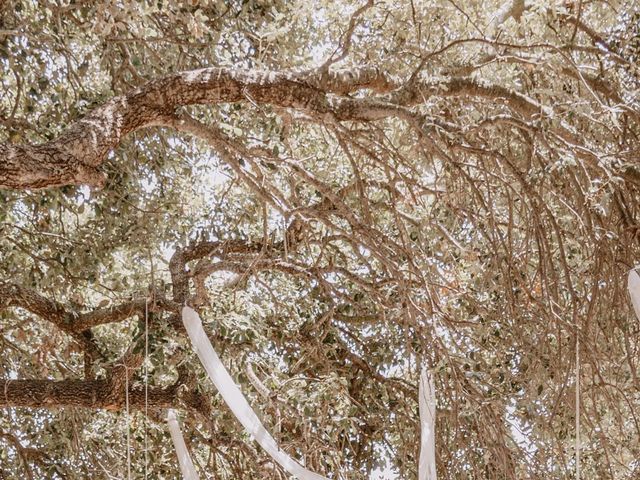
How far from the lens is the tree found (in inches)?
133

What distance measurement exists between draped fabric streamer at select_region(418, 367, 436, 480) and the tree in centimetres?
10

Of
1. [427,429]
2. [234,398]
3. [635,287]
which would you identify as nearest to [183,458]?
[234,398]

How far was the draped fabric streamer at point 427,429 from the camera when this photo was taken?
11.6 ft

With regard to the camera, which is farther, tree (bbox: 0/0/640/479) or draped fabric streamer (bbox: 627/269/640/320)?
tree (bbox: 0/0/640/479)

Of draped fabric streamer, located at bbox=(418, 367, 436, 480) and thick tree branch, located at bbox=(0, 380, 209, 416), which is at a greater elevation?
thick tree branch, located at bbox=(0, 380, 209, 416)

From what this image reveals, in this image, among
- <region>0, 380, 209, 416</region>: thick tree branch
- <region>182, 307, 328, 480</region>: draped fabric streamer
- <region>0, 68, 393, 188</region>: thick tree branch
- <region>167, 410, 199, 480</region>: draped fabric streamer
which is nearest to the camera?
<region>0, 68, 393, 188</region>: thick tree branch

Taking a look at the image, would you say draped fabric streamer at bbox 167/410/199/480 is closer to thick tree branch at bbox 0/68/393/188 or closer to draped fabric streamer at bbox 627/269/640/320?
thick tree branch at bbox 0/68/393/188

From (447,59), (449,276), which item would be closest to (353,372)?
(449,276)

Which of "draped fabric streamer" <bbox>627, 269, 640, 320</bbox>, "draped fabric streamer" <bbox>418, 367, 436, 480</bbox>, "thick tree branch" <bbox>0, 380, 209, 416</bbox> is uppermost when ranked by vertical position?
"thick tree branch" <bbox>0, 380, 209, 416</bbox>

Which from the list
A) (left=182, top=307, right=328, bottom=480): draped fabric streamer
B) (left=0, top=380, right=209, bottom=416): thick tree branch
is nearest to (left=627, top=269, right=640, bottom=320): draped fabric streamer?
(left=182, top=307, right=328, bottom=480): draped fabric streamer

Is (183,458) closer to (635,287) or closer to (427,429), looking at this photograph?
(427,429)

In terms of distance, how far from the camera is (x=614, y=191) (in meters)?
3.53

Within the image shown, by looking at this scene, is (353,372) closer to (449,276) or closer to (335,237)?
(449,276)

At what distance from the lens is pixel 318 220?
3961 millimetres
